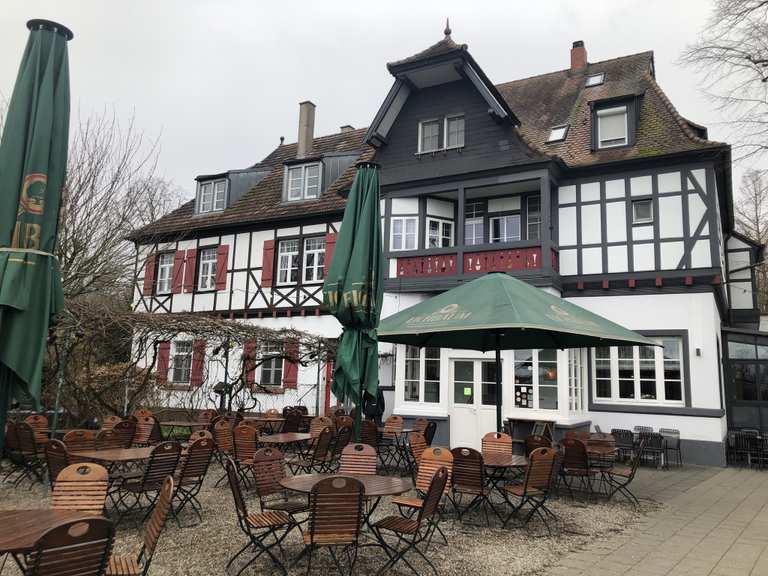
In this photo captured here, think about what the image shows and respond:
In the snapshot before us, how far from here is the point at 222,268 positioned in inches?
789

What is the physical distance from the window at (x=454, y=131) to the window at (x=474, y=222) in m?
1.65

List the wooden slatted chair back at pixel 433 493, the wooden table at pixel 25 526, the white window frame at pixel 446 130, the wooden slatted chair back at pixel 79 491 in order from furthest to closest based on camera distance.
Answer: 1. the white window frame at pixel 446 130
2. the wooden slatted chair back at pixel 433 493
3. the wooden slatted chair back at pixel 79 491
4. the wooden table at pixel 25 526

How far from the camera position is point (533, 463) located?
6.28 meters

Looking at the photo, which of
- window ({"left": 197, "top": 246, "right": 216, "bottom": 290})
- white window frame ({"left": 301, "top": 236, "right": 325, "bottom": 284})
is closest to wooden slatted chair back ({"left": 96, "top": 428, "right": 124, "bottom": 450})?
white window frame ({"left": 301, "top": 236, "right": 325, "bottom": 284})

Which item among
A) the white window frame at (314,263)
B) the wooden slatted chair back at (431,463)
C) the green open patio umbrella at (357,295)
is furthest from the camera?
the white window frame at (314,263)

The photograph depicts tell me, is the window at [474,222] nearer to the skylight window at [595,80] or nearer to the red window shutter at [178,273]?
the skylight window at [595,80]

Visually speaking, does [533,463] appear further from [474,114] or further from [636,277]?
[474,114]

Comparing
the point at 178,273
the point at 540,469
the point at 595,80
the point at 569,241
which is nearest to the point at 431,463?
the point at 540,469

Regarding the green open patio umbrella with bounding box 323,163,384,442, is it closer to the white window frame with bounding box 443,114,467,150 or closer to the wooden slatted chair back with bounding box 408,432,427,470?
the wooden slatted chair back with bounding box 408,432,427,470

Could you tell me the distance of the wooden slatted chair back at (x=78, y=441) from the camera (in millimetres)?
6894

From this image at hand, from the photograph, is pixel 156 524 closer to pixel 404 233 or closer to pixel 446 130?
pixel 404 233

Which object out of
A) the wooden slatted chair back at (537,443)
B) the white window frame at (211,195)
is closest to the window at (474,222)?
the wooden slatted chair back at (537,443)

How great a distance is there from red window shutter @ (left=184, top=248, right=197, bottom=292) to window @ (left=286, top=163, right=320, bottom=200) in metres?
4.05

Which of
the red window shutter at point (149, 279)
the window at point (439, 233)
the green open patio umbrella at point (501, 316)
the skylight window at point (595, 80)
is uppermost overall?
the skylight window at point (595, 80)
